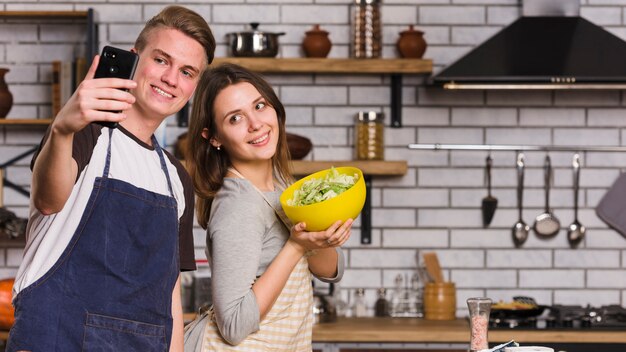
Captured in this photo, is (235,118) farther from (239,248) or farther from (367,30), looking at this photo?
(367,30)

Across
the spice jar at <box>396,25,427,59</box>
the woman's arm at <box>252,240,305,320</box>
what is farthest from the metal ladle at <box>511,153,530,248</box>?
the woman's arm at <box>252,240,305,320</box>

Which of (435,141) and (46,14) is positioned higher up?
(46,14)

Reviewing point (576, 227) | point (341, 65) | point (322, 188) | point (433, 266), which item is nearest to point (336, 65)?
point (341, 65)

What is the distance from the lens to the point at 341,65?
4.46 m

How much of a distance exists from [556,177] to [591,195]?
0.61 feet

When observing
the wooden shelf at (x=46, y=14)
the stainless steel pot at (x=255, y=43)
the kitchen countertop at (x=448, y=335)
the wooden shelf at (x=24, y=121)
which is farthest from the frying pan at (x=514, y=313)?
the wooden shelf at (x=46, y=14)

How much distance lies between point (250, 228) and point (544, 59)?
2335 mm

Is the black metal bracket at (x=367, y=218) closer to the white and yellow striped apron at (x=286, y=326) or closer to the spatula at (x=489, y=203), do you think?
the spatula at (x=489, y=203)

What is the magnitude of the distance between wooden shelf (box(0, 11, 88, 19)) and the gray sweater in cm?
234

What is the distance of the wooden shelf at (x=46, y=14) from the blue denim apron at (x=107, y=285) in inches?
99.7

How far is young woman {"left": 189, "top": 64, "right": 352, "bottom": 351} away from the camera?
227cm

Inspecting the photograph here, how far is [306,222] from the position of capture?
7.35ft

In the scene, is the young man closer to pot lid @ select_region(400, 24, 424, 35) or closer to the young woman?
the young woman

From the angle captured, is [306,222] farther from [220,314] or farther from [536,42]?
[536,42]
